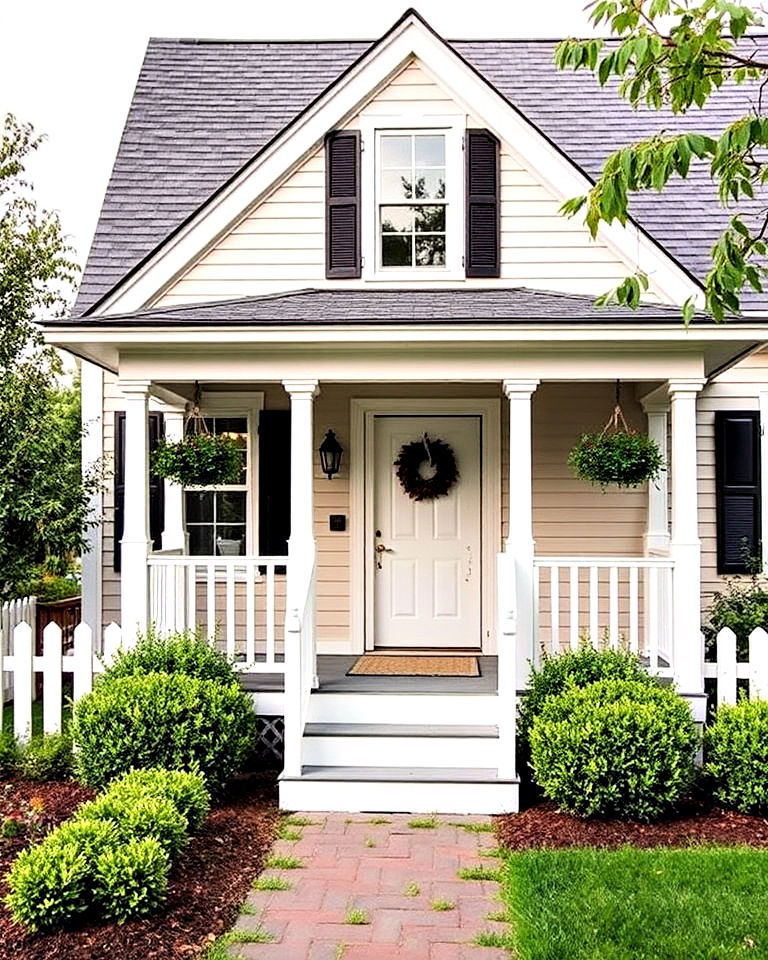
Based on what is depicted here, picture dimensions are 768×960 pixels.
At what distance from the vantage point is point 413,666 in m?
8.71

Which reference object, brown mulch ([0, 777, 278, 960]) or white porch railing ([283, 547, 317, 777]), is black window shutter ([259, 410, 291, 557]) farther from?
brown mulch ([0, 777, 278, 960])

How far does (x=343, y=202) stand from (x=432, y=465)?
257cm

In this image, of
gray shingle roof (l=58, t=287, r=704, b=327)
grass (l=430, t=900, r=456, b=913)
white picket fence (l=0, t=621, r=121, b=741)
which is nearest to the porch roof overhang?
gray shingle roof (l=58, t=287, r=704, b=327)

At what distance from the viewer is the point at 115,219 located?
9820mm

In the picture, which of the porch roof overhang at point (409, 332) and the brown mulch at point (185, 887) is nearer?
the brown mulch at point (185, 887)

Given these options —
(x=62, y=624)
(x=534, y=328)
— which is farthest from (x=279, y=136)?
(x=62, y=624)

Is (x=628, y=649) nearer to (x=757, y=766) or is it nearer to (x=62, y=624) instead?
(x=757, y=766)

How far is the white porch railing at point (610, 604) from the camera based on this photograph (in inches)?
289

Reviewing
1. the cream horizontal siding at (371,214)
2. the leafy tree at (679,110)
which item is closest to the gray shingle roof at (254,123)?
the cream horizontal siding at (371,214)

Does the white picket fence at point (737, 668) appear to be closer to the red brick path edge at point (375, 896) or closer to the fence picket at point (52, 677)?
the red brick path edge at point (375, 896)

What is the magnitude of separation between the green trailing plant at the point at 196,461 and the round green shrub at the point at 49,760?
84.4 inches

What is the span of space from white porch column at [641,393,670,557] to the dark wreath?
185cm

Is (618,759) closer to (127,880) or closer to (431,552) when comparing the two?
(127,880)

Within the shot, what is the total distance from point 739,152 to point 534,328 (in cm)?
348
